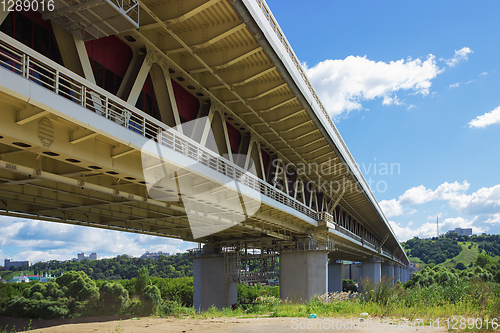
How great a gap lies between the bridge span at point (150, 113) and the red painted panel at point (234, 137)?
0.07m

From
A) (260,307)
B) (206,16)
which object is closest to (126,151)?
(206,16)

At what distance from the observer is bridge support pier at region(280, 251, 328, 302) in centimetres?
2891

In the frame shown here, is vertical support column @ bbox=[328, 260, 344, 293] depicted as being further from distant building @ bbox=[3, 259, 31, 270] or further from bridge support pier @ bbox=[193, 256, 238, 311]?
distant building @ bbox=[3, 259, 31, 270]

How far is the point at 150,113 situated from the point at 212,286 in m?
22.2

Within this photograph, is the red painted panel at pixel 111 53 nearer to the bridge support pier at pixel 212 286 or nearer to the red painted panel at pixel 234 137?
the red painted panel at pixel 234 137

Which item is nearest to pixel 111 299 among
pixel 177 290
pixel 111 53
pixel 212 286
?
pixel 177 290

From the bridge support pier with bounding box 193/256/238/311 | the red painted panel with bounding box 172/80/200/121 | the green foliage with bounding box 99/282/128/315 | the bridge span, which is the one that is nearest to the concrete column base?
the green foliage with bounding box 99/282/128/315

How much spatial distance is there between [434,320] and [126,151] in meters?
11.5

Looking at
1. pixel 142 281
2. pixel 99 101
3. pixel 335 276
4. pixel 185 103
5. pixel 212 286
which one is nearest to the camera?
pixel 99 101

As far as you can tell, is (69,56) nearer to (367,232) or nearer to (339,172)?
(339,172)

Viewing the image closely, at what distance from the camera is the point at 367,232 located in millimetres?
68750

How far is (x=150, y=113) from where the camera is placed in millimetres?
15195

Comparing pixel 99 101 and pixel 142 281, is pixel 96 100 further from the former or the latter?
pixel 142 281

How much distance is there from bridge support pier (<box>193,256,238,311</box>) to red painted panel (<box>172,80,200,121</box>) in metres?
19.1
